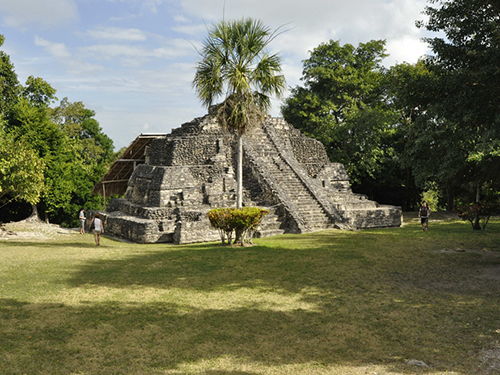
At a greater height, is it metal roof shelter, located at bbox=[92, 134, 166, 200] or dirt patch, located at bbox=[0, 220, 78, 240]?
metal roof shelter, located at bbox=[92, 134, 166, 200]

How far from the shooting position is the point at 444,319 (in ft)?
23.3

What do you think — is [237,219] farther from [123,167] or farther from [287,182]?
[123,167]

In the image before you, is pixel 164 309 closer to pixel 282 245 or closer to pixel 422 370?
pixel 422 370

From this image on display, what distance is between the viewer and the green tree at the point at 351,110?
2817 cm

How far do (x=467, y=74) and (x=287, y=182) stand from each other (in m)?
10.5

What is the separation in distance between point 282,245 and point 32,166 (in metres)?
12.2

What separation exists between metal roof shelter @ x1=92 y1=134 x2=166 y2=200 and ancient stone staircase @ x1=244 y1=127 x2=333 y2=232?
189 inches

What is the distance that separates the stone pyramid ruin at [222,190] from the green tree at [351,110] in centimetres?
597

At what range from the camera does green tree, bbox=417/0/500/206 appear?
10.1 metres

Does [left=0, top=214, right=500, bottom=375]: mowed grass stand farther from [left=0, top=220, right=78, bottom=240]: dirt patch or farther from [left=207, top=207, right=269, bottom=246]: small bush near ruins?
[left=0, top=220, right=78, bottom=240]: dirt patch

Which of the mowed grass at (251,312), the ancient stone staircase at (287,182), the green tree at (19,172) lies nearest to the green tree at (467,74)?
the mowed grass at (251,312)

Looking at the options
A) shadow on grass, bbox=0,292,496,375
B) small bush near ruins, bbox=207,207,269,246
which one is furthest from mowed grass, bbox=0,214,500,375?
small bush near ruins, bbox=207,207,269,246

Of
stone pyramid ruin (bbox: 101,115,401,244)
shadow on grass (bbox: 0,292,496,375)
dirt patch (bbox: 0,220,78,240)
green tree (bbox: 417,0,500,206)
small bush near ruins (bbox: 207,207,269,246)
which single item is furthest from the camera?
dirt patch (bbox: 0,220,78,240)

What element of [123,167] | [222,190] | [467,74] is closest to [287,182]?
[222,190]
